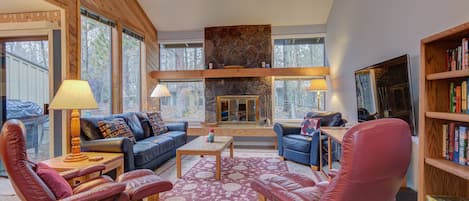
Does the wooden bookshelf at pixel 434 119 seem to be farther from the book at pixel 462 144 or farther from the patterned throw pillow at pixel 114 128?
the patterned throw pillow at pixel 114 128

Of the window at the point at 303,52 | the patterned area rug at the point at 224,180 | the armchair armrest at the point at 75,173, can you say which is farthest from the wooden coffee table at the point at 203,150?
the window at the point at 303,52

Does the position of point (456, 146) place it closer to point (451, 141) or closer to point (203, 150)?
point (451, 141)

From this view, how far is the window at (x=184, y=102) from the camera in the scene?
660 centimetres

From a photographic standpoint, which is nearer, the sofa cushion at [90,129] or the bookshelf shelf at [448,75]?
the bookshelf shelf at [448,75]

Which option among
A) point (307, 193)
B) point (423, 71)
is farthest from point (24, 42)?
point (423, 71)

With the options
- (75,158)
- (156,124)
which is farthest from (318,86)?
(75,158)

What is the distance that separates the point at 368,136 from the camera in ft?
4.55

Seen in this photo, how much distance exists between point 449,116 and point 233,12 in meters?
4.95

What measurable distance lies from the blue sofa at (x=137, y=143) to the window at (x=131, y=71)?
0.81 m

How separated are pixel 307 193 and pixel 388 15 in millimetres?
2338

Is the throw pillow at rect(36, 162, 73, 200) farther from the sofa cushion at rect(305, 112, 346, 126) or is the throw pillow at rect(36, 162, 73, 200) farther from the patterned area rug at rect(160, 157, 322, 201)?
the sofa cushion at rect(305, 112, 346, 126)

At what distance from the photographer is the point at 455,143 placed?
171 cm

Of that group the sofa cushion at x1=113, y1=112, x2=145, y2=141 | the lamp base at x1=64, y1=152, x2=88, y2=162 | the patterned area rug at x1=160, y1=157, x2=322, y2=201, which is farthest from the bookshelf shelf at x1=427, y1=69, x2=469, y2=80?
the sofa cushion at x1=113, y1=112, x2=145, y2=141

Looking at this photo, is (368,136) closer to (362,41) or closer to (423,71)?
(423,71)
